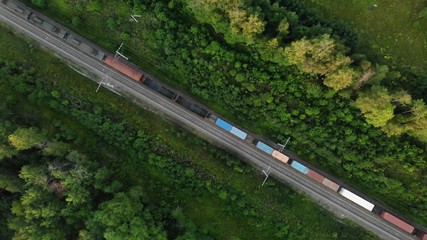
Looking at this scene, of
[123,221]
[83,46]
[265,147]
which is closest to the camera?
[123,221]

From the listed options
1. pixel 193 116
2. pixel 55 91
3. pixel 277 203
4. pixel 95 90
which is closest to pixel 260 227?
pixel 277 203

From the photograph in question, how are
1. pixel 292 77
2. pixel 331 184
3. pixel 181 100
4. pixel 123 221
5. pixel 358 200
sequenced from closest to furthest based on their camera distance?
pixel 123 221 → pixel 292 77 → pixel 358 200 → pixel 331 184 → pixel 181 100

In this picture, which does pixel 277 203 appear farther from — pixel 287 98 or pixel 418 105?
pixel 418 105

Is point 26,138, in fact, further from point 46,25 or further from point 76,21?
point 76,21

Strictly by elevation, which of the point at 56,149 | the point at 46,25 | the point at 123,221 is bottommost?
the point at 123,221

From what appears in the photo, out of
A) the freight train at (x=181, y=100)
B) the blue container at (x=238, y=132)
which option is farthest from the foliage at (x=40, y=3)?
the blue container at (x=238, y=132)

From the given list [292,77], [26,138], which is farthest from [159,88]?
[292,77]
